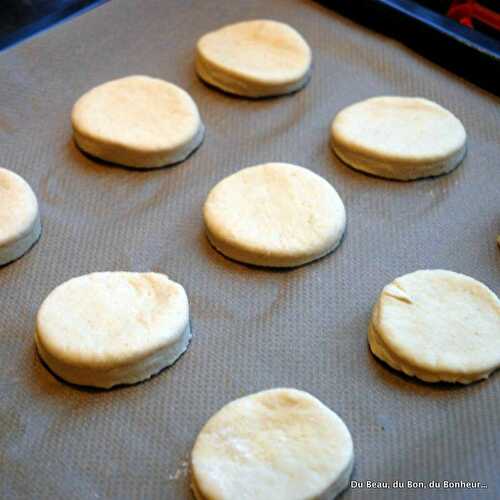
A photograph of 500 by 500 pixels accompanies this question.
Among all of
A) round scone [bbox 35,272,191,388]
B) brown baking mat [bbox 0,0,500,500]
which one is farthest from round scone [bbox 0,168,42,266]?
round scone [bbox 35,272,191,388]

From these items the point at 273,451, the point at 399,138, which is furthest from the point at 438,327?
the point at 399,138

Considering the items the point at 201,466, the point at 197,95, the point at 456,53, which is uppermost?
the point at 456,53

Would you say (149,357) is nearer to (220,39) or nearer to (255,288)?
(255,288)

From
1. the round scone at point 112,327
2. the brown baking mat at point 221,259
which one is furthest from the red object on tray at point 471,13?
the round scone at point 112,327

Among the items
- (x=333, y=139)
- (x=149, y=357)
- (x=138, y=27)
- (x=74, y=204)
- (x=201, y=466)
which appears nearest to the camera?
(x=201, y=466)

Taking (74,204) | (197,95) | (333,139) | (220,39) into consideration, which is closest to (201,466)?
(74,204)

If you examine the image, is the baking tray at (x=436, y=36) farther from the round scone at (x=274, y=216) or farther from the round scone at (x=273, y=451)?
the round scone at (x=273, y=451)

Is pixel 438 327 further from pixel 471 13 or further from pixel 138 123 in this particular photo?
pixel 471 13

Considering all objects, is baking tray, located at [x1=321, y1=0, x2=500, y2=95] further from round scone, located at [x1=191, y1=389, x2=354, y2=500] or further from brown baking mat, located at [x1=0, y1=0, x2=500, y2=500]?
round scone, located at [x1=191, y1=389, x2=354, y2=500]
